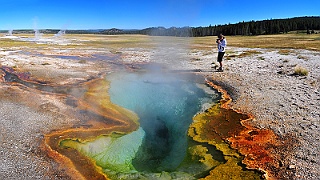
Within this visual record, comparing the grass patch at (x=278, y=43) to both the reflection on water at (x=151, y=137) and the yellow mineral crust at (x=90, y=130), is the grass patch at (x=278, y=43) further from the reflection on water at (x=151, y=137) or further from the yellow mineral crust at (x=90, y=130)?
the yellow mineral crust at (x=90, y=130)

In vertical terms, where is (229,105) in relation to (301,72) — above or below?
below

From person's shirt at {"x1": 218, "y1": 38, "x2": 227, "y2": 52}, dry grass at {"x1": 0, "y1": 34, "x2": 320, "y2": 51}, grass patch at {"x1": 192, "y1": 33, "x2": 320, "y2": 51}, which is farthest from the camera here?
dry grass at {"x1": 0, "y1": 34, "x2": 320, "y2": 51}

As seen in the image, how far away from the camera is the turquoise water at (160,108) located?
20.8 feet

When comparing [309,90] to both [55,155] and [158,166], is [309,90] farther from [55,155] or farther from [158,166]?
[55,155]

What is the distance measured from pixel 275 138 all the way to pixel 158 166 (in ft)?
8.85

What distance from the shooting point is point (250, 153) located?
5734mm

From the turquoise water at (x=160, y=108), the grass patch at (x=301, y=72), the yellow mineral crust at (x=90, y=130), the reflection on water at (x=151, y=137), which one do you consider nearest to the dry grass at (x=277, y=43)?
the grass patch at (x=301, y=72)

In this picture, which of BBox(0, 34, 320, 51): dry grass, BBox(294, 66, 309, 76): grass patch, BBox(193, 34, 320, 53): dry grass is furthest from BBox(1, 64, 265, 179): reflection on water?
BBox(193, 34, 320, 53): dry grass

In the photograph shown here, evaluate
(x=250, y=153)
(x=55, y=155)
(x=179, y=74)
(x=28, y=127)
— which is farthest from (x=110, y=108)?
(x=179, y=74)

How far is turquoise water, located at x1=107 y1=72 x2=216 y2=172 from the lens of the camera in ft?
20.8

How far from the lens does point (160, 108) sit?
9.75 metres

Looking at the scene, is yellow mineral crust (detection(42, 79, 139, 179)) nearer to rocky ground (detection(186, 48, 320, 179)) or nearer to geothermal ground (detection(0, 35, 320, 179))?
geothermal ground (detection(0, 35, 320, 179))

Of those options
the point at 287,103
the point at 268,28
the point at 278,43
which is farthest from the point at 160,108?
the point at 268,28

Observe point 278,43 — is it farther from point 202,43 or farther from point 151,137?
point 151,137
